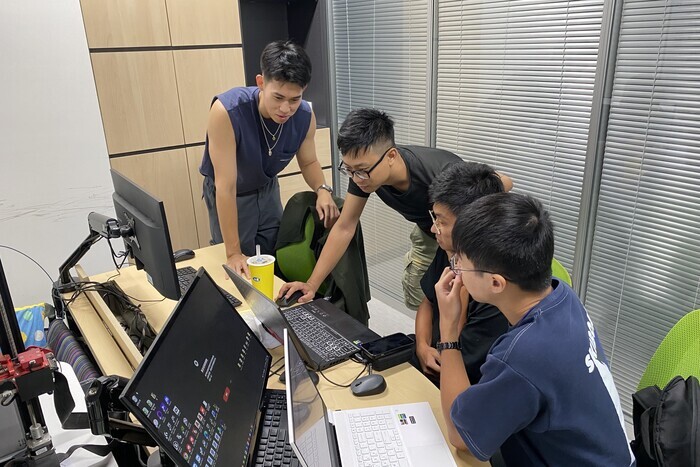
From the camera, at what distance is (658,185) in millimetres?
1929

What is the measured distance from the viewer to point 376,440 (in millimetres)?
1106

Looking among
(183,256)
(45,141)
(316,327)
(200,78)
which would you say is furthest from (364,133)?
(45,141)

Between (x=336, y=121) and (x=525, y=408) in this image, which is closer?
(x=525, y=408)

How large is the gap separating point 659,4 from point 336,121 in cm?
221

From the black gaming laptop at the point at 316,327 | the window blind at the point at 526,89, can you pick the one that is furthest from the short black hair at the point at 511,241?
the window blind at the point at 526,89

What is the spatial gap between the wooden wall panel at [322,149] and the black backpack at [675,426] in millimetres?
2735

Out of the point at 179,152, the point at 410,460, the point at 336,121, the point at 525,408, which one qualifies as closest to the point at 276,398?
the point at 410,460

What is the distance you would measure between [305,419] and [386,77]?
8.54 ft

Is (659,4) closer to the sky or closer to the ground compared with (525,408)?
closer to the sky

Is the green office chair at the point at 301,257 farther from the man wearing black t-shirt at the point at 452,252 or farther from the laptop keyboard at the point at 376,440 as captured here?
the laptop keyboard at the point at 376,440

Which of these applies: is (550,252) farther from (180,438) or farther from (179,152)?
(179,152)

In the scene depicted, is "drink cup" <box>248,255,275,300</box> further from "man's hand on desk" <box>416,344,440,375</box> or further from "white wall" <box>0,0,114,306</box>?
"white wall" <box>0,0,114,306</box>

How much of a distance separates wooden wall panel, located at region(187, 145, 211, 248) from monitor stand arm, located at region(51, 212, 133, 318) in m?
1.24

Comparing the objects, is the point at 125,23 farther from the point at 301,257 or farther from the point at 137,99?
the point at 301,257
